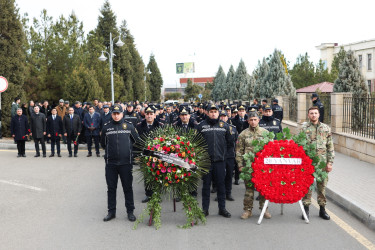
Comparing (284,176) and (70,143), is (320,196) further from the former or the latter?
(70,143)

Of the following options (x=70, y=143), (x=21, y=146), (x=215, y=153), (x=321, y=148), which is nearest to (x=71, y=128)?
(x=70, y=143)

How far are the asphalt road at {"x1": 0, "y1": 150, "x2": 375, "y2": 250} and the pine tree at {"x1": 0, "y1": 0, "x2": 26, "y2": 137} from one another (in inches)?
521

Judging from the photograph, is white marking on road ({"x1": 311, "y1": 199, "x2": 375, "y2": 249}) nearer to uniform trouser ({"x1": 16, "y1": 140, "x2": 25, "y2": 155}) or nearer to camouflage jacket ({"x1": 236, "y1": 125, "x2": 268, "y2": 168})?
camouflage jacket ({"x1": 236, "y1": 125, "x2": 268, "y2": 168})

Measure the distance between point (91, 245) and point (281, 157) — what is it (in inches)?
124

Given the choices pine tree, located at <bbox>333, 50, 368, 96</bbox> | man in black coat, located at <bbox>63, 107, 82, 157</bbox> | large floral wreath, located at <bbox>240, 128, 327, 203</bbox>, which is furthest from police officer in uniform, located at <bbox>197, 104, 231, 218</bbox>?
pine tree, located at <bbox>333, 50, 368, 96</bbox>

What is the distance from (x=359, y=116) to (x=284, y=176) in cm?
699

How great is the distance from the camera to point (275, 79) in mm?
28641

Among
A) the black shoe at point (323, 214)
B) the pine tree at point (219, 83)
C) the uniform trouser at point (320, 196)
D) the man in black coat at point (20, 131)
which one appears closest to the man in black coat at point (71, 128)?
the man in black coat at point (20, 131)

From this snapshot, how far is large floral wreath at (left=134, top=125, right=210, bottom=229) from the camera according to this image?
6016 millimetres

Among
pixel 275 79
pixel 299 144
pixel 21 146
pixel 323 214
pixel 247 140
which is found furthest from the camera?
pixel 275 79

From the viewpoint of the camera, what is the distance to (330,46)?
79.6 m

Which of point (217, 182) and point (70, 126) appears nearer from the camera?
point (217, 182)

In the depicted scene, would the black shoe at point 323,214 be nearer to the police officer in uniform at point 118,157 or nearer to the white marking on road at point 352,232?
the white marking on road at point 352,232

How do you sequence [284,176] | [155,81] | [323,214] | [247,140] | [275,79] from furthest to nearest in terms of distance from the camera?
[155,81]
[275,79]
[247,140]
[323,214]
[284,176]
